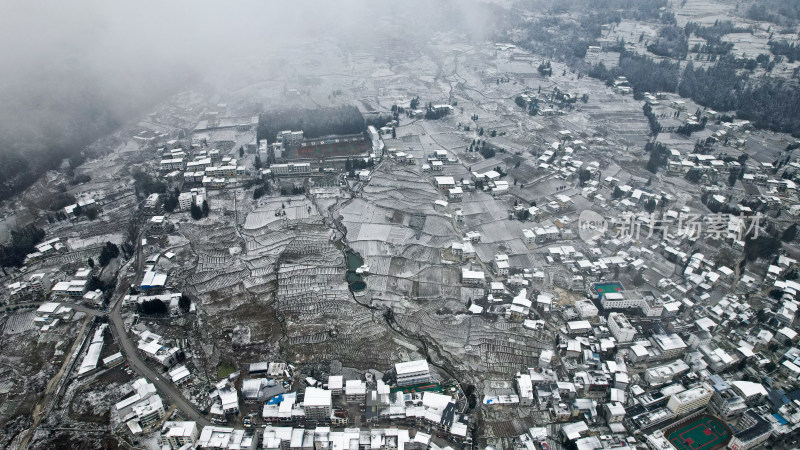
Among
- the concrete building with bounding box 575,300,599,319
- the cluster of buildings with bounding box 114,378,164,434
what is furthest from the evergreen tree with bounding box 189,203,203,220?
the concrete building with bounding box 575,300,599,319

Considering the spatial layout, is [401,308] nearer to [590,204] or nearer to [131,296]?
[131,296]

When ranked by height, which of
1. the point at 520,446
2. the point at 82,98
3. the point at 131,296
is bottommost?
the point at 520,446

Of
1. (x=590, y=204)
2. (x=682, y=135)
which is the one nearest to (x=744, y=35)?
(x=682, y=135)

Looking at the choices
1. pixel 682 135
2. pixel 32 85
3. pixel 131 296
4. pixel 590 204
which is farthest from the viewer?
pixel 32 85

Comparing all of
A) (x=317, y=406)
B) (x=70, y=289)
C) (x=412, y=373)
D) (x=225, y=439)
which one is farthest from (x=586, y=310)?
(x=70, y=289)

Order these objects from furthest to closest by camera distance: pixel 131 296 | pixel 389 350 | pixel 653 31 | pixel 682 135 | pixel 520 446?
1. pixel 653 31
2. pixel 682 135
3. pixel 131 296
4. pixel 389 350
5. pixel 520 446

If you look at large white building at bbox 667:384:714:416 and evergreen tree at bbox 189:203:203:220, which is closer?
large white building at bbox 667:384:714:416

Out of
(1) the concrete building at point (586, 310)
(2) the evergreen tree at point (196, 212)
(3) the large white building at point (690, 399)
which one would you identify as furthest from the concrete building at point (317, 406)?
(2) the evergreen tree at point (196, 212)

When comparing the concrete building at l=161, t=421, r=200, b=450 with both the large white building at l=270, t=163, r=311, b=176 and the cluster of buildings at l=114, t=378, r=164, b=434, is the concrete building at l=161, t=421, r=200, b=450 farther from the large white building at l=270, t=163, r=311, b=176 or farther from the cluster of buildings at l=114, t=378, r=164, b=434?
the large white building at l=270, t=163, r=311, b=176
